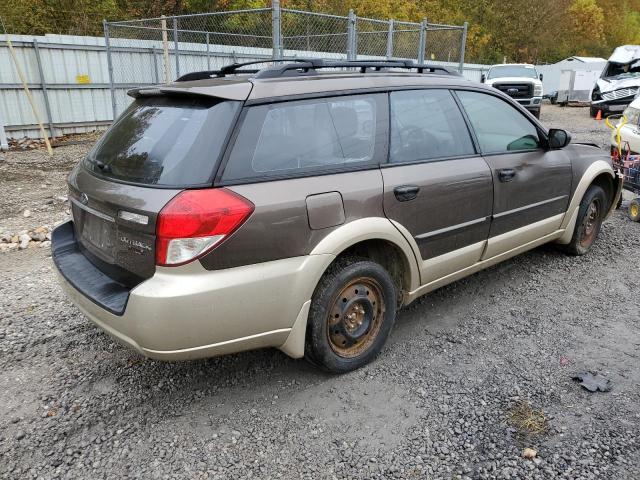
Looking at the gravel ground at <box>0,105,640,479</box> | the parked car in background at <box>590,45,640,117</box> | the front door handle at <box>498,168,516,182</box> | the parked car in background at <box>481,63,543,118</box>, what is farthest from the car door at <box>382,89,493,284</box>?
the parked car in background at <box>590,45,640,117</box>

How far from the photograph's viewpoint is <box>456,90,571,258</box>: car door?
3904mm

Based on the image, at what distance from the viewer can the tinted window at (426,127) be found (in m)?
3.36

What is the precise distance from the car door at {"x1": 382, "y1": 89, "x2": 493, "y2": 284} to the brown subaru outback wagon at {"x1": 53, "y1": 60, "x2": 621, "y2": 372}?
0.01 meters

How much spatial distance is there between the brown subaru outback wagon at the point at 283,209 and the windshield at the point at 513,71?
1717 centimetres

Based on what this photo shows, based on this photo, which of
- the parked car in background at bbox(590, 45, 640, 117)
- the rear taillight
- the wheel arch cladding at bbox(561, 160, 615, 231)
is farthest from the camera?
the parked car in background at bbox(590, 45, 640, 117)

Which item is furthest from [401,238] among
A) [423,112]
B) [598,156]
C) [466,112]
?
[598,156]

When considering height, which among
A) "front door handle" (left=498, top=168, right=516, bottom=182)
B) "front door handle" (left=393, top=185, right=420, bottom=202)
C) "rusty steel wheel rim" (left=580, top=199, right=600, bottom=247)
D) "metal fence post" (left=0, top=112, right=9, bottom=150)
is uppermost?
Answer: "front door handle" (left=393, top=185, right=420, bottom=202)

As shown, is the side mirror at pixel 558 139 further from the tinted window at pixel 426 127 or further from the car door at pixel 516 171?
the tinted window at pixel 426 127

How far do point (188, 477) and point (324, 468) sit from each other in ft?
2.10

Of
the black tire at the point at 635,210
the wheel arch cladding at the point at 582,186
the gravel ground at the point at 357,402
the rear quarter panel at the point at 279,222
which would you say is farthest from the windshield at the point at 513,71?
the rear quarter panel at the point at 279,222

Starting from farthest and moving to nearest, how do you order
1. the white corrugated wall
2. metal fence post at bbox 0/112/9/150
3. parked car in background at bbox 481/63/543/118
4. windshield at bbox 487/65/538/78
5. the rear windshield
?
windshield at bbox 487/65/538/78 → parked car in background at bbox 481/63/543/118 → the white corrugated wall → metal fence post at bbox 0/112/9/150 → the rear windshield

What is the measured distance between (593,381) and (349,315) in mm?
1523

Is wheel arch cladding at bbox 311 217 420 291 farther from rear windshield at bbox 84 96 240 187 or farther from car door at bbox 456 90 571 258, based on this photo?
car door at bbox 456 90 571 258

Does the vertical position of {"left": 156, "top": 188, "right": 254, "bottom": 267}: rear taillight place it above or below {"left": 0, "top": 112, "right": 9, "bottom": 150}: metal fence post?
above
